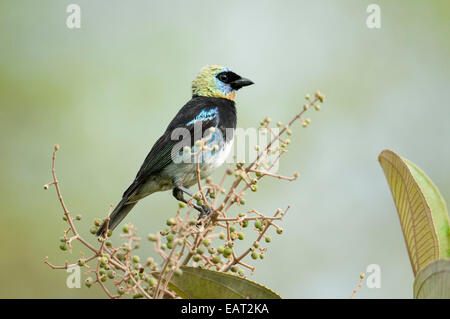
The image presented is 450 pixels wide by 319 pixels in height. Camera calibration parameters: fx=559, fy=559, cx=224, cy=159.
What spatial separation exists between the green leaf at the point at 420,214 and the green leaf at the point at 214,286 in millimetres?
422

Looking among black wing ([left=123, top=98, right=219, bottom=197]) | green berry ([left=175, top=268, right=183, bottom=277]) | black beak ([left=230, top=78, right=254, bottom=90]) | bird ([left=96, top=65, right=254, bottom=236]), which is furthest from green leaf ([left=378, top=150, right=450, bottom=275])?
black beak ([left=230, top=78, right=254, bottom=90])

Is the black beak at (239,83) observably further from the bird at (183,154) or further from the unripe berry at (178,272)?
the unripe berry at (178,272)

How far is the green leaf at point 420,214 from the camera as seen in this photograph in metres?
1.49

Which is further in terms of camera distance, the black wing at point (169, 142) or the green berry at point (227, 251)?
the black wing at point (169, 142)

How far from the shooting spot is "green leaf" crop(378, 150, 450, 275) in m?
1.49

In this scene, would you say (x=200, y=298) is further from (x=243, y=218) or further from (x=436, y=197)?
(x=436, y=197)

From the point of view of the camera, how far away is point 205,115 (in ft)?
12.9

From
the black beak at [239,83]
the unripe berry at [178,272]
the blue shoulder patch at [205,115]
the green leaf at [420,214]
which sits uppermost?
the black beak at [239,83]

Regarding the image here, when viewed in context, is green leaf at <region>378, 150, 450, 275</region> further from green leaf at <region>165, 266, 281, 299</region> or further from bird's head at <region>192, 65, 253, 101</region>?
bird's head at <region>192, 65, 253, 101</region>

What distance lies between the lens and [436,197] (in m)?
1.58

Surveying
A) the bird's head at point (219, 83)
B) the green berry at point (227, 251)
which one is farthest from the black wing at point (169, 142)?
the green berry at point (227, 251)

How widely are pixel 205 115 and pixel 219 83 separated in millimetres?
458

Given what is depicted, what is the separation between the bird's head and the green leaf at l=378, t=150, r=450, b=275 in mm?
2595
